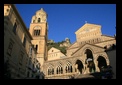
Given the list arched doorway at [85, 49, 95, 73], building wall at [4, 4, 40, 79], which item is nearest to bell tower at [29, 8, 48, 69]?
arched doorway at [85, 49, 95, 73]

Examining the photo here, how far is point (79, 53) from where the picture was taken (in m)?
31.2

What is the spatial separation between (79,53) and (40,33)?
1573cm

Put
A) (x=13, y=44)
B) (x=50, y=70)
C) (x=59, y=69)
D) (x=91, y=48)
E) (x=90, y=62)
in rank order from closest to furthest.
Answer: (x=13, y=44), (x=91, y=48), (x=90, y=62), (x=59, y=69), (x=50, y=70)

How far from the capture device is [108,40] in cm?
3547

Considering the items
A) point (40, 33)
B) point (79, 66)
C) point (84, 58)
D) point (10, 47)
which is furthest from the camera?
point (40, 33)

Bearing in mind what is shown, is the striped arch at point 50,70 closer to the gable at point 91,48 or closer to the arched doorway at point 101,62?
the gable at point 91,48

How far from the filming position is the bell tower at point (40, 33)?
126ft

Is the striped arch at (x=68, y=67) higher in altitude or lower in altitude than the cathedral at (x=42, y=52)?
lower

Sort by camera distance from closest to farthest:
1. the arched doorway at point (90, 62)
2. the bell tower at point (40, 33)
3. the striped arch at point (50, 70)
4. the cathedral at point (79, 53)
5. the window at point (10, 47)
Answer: the window at point (10, 47), the cathedral at point (79, 53), the arched doorway at point (90, 62), the striped arch at point (50, 70), the bell tower at point (40, 33)

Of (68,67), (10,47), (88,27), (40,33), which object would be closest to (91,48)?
(68,67)

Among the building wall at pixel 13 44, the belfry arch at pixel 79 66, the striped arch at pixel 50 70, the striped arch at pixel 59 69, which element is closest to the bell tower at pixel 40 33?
the striped arch at pixel 50 70

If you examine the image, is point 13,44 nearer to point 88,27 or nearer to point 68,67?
point 68,67
